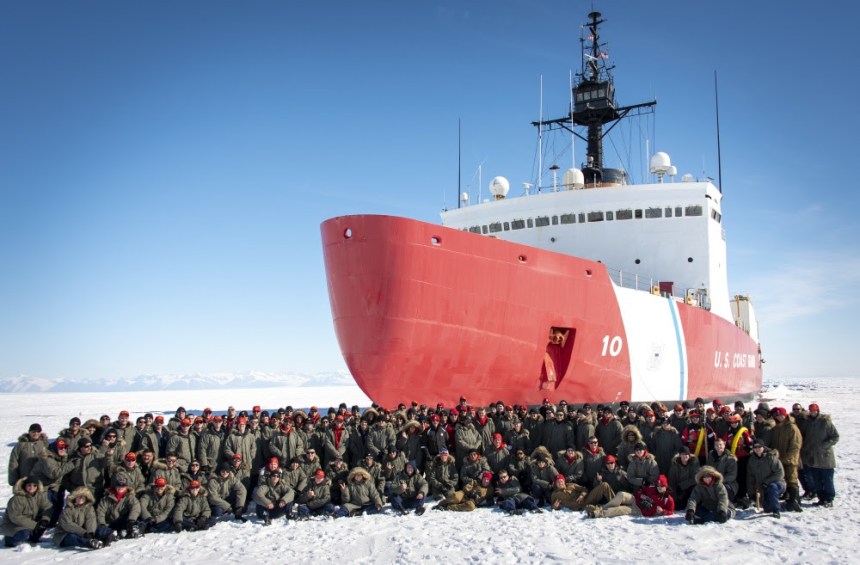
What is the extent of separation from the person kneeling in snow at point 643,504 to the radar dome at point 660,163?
585 inches

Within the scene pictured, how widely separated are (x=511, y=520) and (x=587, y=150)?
64.7ft

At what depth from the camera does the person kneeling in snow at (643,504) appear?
7211mm

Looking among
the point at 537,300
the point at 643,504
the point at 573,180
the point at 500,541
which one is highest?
→ the point at 573,180

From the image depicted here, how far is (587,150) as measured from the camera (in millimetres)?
24797

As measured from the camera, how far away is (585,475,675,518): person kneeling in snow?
721 centimetres

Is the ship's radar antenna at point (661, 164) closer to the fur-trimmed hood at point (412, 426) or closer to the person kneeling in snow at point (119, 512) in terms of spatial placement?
the fur-trimmed hood at point (412, 426)

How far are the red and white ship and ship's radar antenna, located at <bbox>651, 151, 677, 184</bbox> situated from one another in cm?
181

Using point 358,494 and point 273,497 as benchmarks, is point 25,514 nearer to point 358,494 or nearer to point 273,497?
point 273,497

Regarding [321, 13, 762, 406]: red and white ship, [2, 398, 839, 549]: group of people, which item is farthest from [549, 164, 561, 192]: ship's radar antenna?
[2, 398, 839, 549]: group of people

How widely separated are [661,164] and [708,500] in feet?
50.0

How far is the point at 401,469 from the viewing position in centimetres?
818

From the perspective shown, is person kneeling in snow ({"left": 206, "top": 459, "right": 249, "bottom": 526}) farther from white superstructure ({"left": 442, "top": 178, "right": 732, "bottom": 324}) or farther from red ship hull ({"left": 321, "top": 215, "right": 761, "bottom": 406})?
white superstructure ({"left": 442, "top": 178, "right": 732, "bottom": 324})

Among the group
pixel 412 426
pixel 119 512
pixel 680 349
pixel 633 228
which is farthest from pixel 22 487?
pixel 633 228

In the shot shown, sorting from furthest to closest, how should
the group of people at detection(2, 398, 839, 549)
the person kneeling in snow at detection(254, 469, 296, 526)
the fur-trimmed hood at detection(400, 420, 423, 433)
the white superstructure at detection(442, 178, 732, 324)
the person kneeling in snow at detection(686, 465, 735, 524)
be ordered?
the white superstructure at detection(442, 178, 732, 324) → the fur-trimmed hood at detection(400, 420, 423, 433) → the person kneeling in snow at detection(254, 469, 296, 526) → the group of people at detection(2, 398, 839, 549) → the person kneeling in snow at detection(686, 465, 735, 524)
